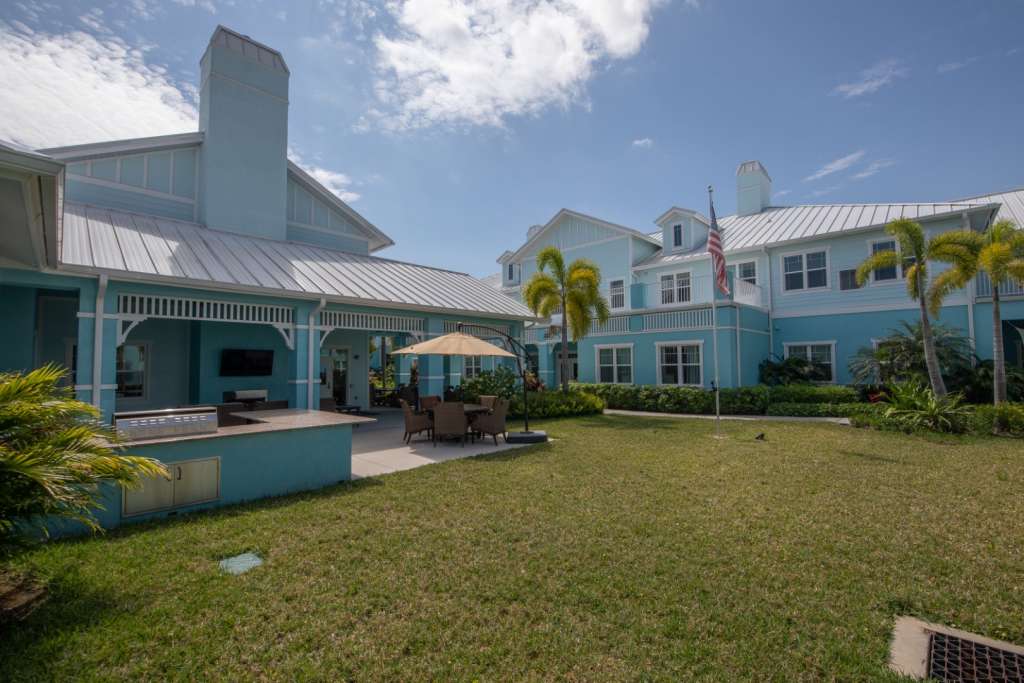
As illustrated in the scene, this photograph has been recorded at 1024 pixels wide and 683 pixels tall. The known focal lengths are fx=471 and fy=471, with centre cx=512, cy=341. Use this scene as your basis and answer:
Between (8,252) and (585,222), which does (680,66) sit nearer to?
(585,222)

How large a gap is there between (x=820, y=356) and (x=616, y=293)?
29.8ft

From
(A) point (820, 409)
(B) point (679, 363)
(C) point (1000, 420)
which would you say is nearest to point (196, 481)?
(C) point (1000, 420)

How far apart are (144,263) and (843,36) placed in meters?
16.7

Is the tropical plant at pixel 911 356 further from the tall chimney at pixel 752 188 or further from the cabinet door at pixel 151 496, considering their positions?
the cabinet door at pixel 151 496

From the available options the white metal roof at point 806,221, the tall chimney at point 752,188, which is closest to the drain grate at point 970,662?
the white metal roof at point 806,221

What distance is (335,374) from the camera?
735 inches

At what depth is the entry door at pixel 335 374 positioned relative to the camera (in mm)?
18344

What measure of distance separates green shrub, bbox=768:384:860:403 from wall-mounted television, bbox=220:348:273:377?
16.9 metres

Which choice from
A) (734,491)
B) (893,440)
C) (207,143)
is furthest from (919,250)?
(207,143)

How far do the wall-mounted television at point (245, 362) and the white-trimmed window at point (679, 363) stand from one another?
1426 cm

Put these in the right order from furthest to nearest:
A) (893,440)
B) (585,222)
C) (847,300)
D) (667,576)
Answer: (585,222), (847,300), (893,440), (667,576)

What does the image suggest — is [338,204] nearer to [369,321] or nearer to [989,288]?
[369,321]

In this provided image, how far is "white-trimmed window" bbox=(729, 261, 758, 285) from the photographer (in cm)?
2064

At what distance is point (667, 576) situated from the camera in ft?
13.2
